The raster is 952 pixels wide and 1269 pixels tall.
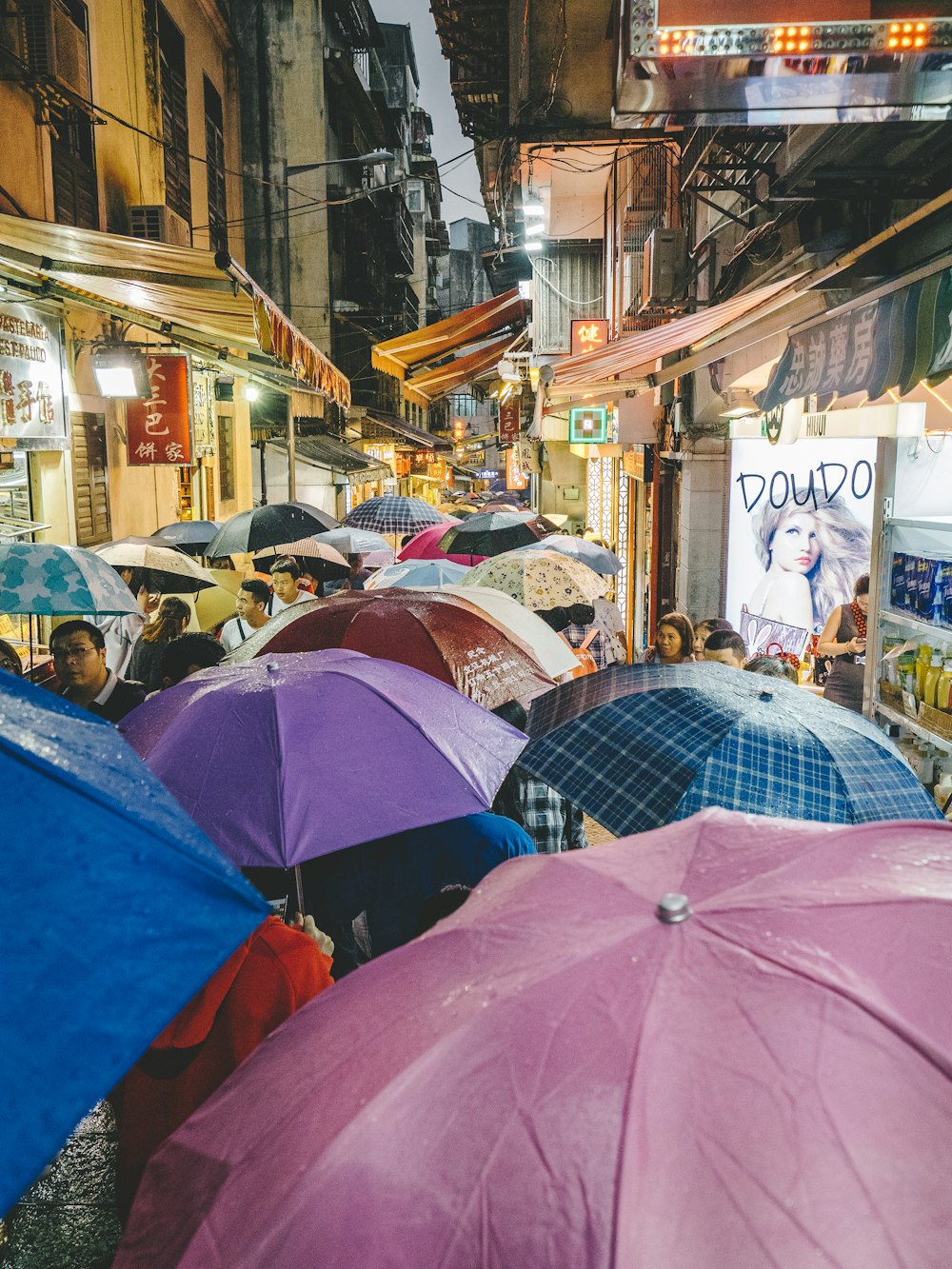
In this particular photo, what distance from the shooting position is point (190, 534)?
37.2ft

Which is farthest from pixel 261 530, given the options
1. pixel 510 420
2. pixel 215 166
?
pixel 510 420

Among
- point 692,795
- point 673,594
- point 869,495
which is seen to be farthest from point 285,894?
point 673,594

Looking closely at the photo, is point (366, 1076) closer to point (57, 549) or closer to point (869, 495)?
point (57, 549)

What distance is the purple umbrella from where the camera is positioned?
3229 millimetres

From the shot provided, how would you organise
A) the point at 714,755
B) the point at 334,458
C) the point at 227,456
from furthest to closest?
the point at 334,458, the point at 227,456, the point at 714,755

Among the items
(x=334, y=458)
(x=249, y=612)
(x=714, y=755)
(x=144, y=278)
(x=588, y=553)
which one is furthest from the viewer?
(x=334, y=458)

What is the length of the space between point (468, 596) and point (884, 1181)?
4663 mm

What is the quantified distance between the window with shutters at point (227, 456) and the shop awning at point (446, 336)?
311 centimetres

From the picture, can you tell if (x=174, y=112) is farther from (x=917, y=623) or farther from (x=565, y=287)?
(x=917, y=623)

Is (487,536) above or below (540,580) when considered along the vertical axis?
above

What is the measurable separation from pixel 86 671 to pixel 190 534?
19.6 ft

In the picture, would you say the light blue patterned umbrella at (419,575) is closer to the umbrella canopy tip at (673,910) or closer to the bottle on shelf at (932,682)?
the bottle on shelf at (932,682)

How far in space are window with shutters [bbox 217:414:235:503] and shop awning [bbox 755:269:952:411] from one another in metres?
13.4

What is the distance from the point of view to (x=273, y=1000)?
2736 mm
